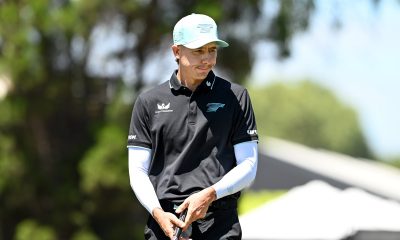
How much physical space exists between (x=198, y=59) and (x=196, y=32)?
141mm

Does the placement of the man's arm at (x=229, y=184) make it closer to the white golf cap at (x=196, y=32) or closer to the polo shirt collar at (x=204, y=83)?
the polo shirt collar at (x=204, y=83)

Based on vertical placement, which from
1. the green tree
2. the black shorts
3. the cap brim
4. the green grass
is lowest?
the green tree

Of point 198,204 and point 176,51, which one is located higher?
point 176,51

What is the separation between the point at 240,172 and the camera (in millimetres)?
5293

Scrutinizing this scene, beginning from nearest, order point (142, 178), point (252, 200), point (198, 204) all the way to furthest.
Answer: point (198, 204) < point (142, 178) < point (252, 200)

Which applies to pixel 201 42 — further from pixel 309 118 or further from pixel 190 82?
pixel 309 118

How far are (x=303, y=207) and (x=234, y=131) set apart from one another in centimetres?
463

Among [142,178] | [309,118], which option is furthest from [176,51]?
[309,118]

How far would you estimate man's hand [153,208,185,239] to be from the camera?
5.17 m

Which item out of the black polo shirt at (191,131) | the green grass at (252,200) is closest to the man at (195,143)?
the black polo shirt at (191,131)

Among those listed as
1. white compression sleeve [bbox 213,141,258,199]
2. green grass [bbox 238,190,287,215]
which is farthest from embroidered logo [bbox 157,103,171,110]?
green grass [bbox 238,190,287,215]

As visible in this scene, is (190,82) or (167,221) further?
(190,82)

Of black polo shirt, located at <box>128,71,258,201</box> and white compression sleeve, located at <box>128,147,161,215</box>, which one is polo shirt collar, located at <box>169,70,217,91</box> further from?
white compression sleeve, located at <box>128,147,161,215</box>

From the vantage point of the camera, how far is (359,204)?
971 centimetres
